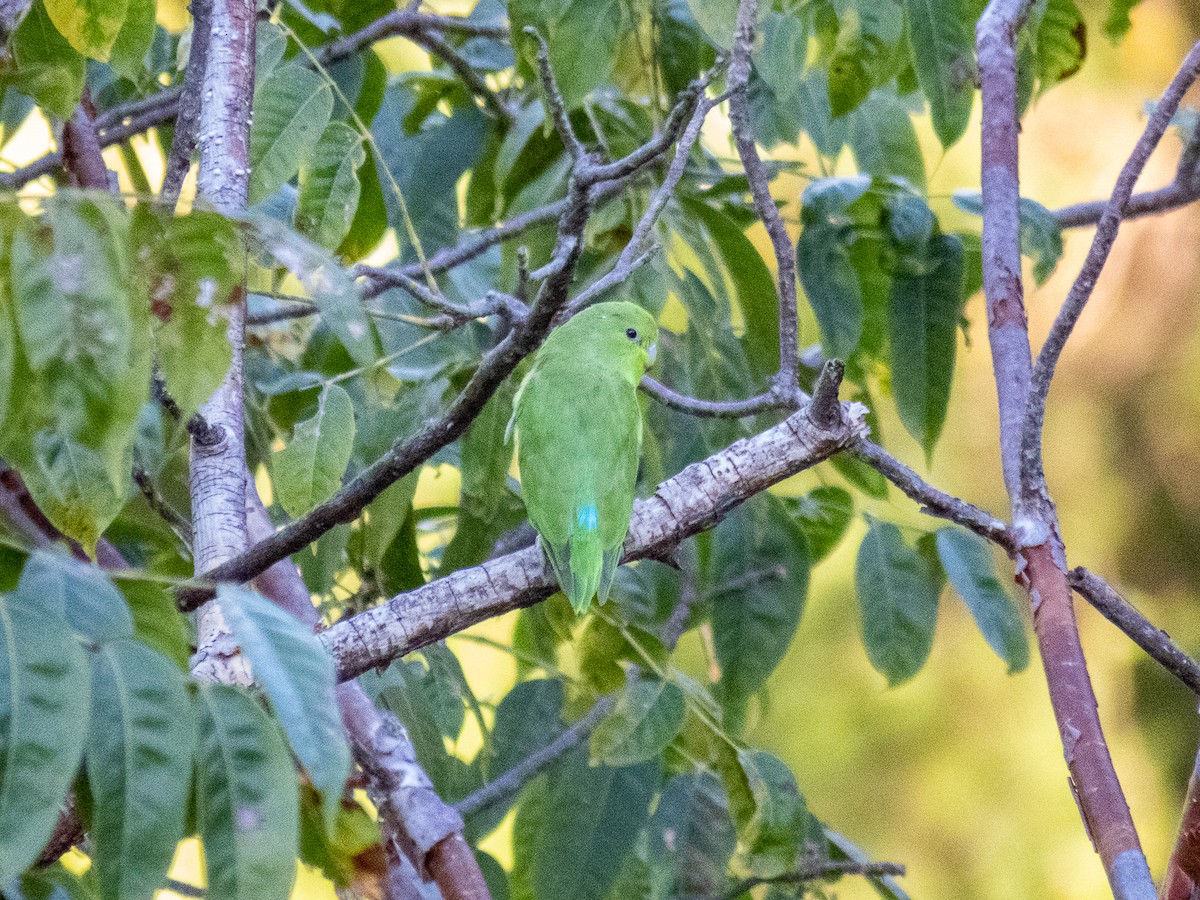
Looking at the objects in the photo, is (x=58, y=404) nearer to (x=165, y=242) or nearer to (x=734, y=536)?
(x=165, y=242)

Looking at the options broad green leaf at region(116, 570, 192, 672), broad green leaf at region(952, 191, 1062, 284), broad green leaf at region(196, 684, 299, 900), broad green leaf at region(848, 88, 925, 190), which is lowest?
broad green leaf at region(196, 684, 299, 900)

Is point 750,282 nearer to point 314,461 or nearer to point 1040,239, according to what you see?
point 1040,239

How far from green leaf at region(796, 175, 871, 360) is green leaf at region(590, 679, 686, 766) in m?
0.76

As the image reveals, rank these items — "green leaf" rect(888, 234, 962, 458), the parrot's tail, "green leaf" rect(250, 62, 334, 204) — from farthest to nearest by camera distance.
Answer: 1. "green leaf" rect(888, 234, 962, 458)
2. the parrot's tail
3. "green leaf" rect(250, 62, 334, 204)

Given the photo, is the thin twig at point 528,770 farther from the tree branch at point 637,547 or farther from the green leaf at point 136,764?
the green leaf at point 136,764

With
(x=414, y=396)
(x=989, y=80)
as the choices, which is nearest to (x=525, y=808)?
(x=414, y=396)

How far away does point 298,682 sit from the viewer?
0.92 metres

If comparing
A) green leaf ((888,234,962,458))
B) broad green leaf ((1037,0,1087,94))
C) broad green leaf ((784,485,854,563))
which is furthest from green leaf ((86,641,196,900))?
broad green leaf ((1037,0,1087,94))

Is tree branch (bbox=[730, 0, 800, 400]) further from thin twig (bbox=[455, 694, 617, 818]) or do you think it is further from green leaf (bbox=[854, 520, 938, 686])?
thin twig (bbox=[455, 694, 617, 818])

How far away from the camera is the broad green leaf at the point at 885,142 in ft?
10.3

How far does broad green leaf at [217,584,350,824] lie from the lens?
868 millimetres

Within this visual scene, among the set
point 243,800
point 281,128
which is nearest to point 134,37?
point 281,128

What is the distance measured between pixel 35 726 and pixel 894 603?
188 centimetres

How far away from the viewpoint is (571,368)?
8.66 ft
